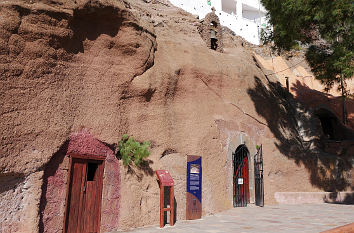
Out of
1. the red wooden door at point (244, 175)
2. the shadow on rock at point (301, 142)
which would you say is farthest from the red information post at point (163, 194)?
the shadow on rock at point (301, 142)

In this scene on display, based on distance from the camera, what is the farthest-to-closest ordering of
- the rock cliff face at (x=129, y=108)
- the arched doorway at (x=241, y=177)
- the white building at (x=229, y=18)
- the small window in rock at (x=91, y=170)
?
the white building at (x=229, y=18)
the arched doorway at (x=241, y=177)
the small window in rock at (x=91, y=170)
the rock cliff face at (x=129, y=108)

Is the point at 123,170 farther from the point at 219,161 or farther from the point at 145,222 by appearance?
the point at 219,161

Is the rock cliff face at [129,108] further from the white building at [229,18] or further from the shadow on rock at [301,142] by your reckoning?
the white building at [229,18]

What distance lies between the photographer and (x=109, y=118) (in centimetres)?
814

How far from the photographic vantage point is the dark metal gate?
11.6 metres

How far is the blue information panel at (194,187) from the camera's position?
9062 millimetres

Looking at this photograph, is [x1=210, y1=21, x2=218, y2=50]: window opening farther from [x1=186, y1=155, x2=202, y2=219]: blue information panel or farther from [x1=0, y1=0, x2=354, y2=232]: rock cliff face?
[x1=186, y1=155, x2=202, y2=219]: blue information panel

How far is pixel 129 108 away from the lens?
8766 millimetres

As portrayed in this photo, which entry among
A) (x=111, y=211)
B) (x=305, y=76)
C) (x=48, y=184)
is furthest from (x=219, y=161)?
(x=305, y=76)

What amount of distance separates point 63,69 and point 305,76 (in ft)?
72.5

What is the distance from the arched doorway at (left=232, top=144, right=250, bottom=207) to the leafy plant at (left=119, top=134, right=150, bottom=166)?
4435 mm

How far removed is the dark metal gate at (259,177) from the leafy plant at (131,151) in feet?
18.4

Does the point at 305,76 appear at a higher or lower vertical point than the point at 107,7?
higher

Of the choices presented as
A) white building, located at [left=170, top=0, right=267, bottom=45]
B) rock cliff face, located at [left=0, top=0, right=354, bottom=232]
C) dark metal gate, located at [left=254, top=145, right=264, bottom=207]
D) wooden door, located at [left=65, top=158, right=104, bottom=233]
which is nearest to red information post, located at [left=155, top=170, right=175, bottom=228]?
rock cliff face, located at [left=0, top=0, right=354, bottom=232]
